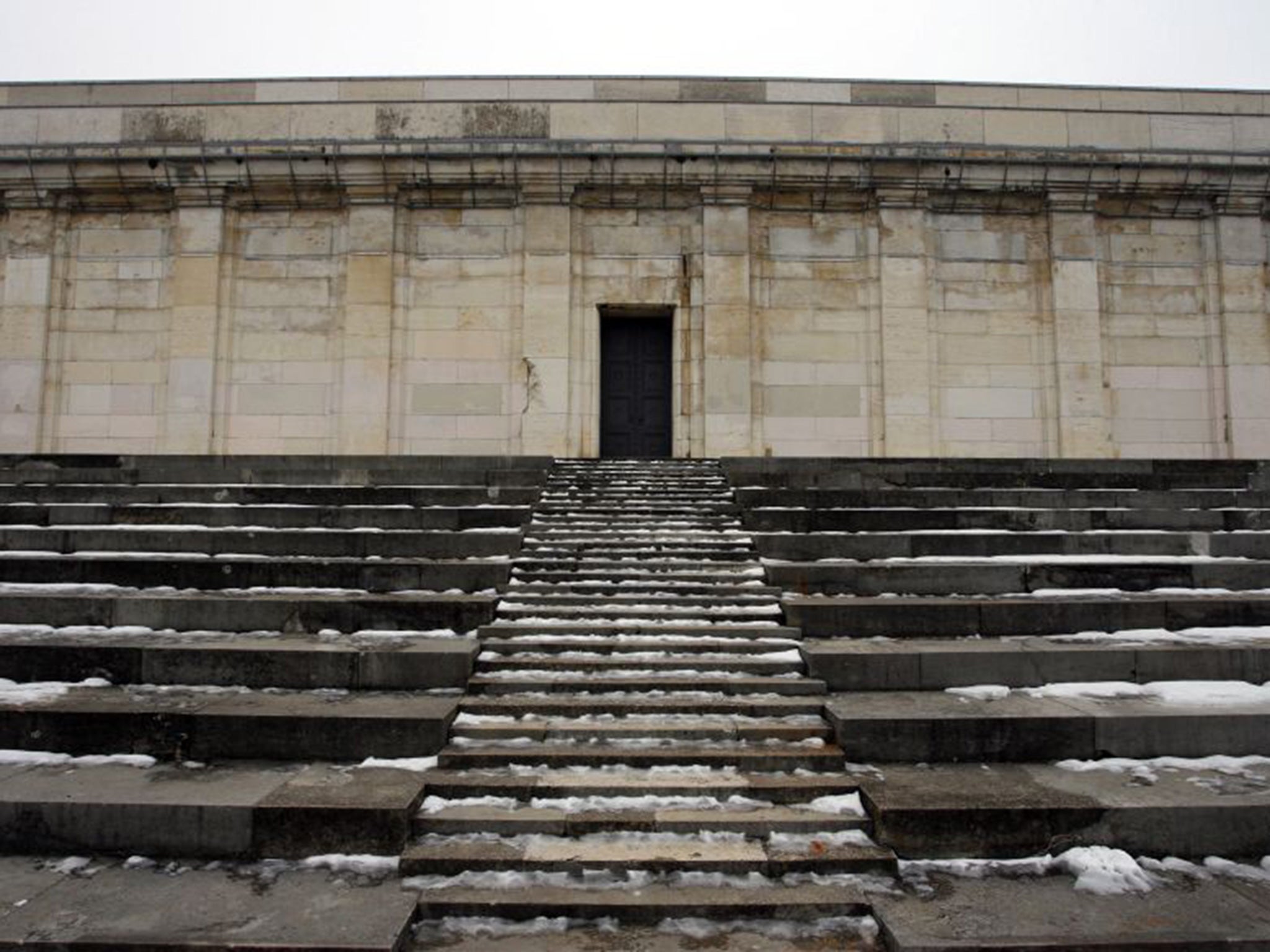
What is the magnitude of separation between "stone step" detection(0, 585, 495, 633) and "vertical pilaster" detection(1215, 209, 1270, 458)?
54.1 ft

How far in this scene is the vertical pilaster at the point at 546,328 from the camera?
16.2m

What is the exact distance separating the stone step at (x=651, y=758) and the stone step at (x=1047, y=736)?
0.95 ft

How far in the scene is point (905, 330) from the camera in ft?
54.3

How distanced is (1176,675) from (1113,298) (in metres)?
12.8

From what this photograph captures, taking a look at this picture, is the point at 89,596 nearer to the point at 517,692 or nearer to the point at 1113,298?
the point at 517,692

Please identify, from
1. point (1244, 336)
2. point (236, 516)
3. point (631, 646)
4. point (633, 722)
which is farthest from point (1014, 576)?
point (1244, 336)

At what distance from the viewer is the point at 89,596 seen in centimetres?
771

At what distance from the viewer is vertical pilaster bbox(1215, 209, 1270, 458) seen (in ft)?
55.0

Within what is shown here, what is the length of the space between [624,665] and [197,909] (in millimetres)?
3443

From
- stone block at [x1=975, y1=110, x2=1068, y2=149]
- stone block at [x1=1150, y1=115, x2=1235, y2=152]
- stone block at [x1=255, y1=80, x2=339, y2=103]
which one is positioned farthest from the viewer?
stone block at [x1=255, y1=80, x2=339, y2=103]

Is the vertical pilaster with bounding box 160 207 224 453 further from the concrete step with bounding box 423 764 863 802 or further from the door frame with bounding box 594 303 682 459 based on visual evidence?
the concrete step with bounding box 423 764 863 802

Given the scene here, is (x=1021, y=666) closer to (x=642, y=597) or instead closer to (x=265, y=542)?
(x=642, y=597)

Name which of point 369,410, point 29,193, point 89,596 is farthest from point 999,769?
point 29,193

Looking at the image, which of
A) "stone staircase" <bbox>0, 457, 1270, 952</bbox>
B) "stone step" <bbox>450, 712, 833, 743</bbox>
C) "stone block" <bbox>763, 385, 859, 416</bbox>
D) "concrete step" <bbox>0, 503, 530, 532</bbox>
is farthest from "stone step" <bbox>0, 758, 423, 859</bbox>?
"stone block" <bbox>763, 385, 859, 416</bbox>
